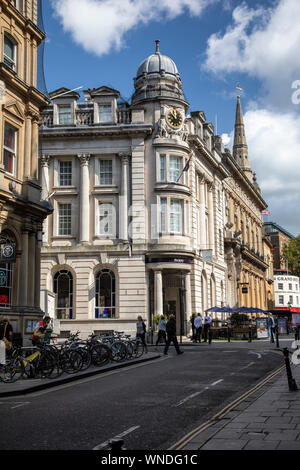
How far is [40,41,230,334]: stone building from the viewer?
37.7 m

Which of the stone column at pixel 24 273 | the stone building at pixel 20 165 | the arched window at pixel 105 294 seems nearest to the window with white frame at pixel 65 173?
the arched window at pixel 105 294

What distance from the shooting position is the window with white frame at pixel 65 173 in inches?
1571

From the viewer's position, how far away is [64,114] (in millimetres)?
40281

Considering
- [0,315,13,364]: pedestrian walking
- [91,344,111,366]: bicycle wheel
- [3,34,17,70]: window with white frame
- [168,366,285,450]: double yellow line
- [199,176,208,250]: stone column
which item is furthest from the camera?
[199,176,208,250]: stone column

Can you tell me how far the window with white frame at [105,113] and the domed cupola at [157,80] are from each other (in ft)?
6.96

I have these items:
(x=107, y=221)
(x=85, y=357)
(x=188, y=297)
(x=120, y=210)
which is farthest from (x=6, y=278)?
(x=188, y=297)

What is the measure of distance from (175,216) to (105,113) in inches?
360

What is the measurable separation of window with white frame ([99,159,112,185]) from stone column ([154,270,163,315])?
7.63 meters

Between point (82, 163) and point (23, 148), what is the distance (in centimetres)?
1648

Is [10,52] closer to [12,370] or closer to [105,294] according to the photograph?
[12,370]

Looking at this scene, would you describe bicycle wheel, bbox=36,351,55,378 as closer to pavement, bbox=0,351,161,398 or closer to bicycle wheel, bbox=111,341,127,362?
pavement, bbox=0,351,161,398

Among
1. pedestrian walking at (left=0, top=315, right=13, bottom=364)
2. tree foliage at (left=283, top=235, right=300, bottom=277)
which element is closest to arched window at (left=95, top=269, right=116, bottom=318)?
pedestrian walking at (left=0, top=315, right=13, bottom=364)

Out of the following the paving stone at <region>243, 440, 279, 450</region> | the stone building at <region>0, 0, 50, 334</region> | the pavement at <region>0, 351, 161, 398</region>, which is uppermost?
the stone building at <region>0, 0, 50, 334</region>
